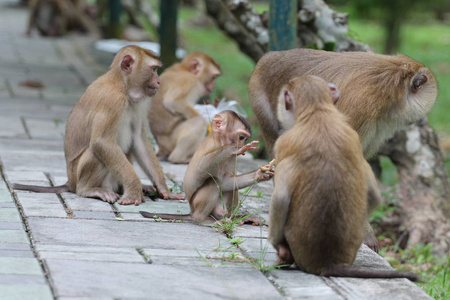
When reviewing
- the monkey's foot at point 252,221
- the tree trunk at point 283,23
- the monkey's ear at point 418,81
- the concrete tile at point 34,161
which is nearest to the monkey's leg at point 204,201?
the monkey's foot at point 252,221

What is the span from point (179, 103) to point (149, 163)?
1.70 m

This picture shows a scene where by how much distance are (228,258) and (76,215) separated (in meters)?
1.31

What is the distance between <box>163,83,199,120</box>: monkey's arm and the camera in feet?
24.8

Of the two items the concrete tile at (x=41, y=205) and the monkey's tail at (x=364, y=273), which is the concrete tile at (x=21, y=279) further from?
the monkey's tail at (x=364, y=273)

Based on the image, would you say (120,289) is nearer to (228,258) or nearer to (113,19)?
(228,258)

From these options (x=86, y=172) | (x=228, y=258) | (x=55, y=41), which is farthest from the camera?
(x=55, y=41)

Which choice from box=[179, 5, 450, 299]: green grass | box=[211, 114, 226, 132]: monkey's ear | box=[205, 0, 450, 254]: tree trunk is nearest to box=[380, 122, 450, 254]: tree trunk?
box=[205, 0, 450, 254]: tree trunk

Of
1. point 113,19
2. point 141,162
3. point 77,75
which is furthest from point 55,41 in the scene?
point 141,162

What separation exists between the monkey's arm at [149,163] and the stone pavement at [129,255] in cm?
11

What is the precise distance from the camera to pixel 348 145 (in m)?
4.07

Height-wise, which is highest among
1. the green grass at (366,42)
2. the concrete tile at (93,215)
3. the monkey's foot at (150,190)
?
the concrete tile at (93,215)

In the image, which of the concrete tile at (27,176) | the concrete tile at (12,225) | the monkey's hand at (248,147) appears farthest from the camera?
the concrete tile at (27,176)

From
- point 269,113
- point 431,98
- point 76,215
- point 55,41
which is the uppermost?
point 431,98

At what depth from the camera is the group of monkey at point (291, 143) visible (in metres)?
4.05
